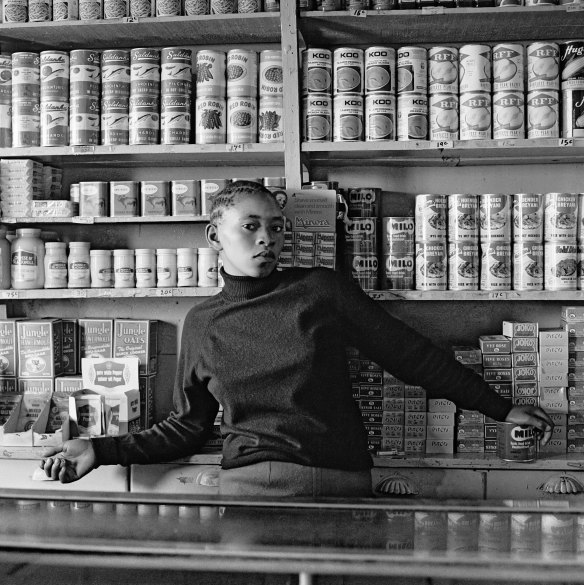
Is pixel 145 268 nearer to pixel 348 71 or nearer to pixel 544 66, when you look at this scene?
pixel 348 71

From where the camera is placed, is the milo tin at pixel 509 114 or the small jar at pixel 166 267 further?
the small jar at pixel 166 267

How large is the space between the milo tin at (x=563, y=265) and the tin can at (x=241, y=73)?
123 cm

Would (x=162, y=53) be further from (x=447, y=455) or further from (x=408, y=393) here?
(x=447, y=455)

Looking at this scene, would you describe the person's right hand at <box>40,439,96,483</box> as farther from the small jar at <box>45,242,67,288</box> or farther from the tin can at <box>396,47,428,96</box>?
the tin can at <box>396,47,428,96</box>

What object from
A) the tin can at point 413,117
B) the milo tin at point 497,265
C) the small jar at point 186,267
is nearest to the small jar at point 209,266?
the small jar at point 186,267

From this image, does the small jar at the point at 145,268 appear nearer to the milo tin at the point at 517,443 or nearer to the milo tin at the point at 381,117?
the milo tin at the point at 381,117

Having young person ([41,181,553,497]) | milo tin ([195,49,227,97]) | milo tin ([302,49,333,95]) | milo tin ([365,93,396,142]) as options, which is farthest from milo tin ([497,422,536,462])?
milo tin ([195,49,227,97])

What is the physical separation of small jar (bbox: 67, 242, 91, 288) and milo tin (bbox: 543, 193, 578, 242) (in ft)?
5.73

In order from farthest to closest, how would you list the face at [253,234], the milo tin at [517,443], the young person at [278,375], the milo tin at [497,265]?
the milo tin at [497,265] → the milo tin at [517,443] → the face at [253,234] → the young person at [278,375]

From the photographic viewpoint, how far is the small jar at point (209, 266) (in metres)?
2.64

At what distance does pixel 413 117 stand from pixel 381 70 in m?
0.21

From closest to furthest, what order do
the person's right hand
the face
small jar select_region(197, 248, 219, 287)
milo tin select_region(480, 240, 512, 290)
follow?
the person's right hand → the face → milo tin select_region(480, 240, 512, 290) → small jar select_region(197, 248, 219, 287)

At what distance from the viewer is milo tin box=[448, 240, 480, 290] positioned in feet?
8.23

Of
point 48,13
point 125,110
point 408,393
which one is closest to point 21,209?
point 125,110
